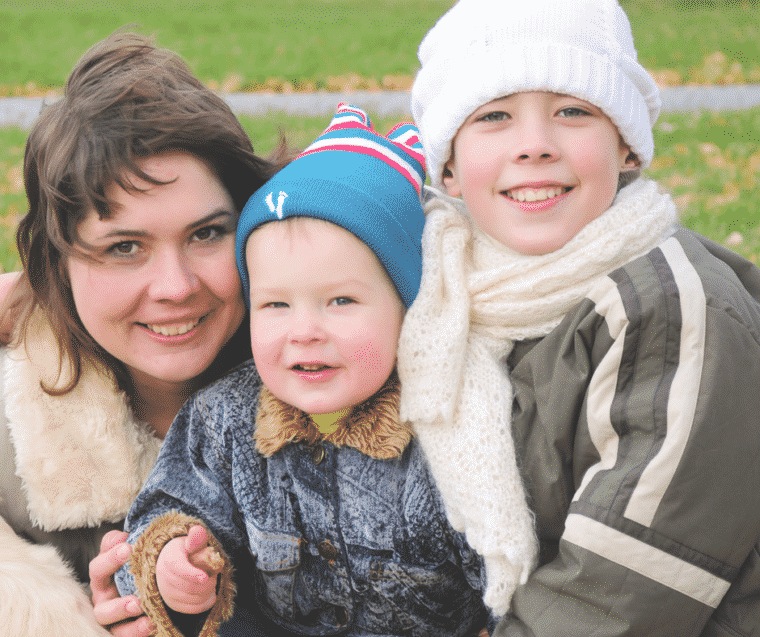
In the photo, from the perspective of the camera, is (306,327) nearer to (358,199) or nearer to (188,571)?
(358,199)

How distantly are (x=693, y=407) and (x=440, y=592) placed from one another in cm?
82

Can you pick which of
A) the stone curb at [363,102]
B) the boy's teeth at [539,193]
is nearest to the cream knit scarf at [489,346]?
the boy's teeth at [539,193]

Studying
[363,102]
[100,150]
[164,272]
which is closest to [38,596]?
[164,272]

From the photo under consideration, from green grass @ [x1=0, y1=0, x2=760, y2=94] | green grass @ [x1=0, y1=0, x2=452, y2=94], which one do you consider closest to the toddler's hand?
green grass @ [x1=0, y1=0, x2=760, y2=94]

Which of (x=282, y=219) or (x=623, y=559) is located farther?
(x=282, y=219)

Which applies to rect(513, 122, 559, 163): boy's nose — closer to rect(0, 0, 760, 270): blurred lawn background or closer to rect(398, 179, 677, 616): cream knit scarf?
rect(398, 179, 677, 616): cream knit scarf

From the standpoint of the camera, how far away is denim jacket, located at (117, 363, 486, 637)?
193 centimetres

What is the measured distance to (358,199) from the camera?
1.83 metres

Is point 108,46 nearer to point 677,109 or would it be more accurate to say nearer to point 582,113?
point 582,113

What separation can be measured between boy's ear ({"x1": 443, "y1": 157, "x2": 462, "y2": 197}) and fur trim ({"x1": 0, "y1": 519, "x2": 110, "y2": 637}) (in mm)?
1456

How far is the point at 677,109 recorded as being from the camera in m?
6.75

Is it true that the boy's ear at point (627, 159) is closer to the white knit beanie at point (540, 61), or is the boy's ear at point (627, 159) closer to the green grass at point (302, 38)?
the white knit beanie at point (540, 61)

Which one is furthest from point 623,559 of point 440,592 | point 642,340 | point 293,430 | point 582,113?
point 582,113

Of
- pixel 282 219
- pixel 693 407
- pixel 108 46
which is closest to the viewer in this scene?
pixel 693 407
